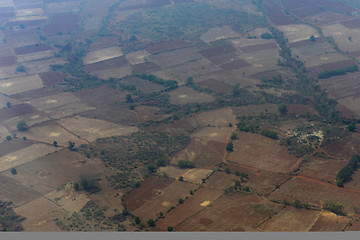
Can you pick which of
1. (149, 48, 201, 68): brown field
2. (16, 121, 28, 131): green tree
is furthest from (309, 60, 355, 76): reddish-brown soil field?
(16, 121, 28, 131): green tree

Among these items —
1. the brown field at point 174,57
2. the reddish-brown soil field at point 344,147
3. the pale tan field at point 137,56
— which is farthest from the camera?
the pale tan field at point 137,56

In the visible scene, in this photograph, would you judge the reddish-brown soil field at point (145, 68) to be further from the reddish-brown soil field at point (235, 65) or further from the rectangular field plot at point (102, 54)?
the reddish-brown soil field at point (235, 65)

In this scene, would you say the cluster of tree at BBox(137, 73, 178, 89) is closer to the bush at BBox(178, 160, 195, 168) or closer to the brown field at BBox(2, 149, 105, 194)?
the brown field at BBox(2, 149, 105, 194)

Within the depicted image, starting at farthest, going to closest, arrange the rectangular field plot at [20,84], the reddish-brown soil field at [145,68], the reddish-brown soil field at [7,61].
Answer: the reddish-brown soil field at [7,61] < the reddish-brown soil field at [145,68] < the rectangular field plot at [20,84]

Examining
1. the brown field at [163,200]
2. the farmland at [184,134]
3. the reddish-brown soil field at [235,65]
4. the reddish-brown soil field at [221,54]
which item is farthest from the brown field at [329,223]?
the reddish-brown soil field at [221,54]

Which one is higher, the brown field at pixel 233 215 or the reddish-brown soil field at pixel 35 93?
the brown field at pixel 233 215

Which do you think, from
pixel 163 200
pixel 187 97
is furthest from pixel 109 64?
pixel 163 200
